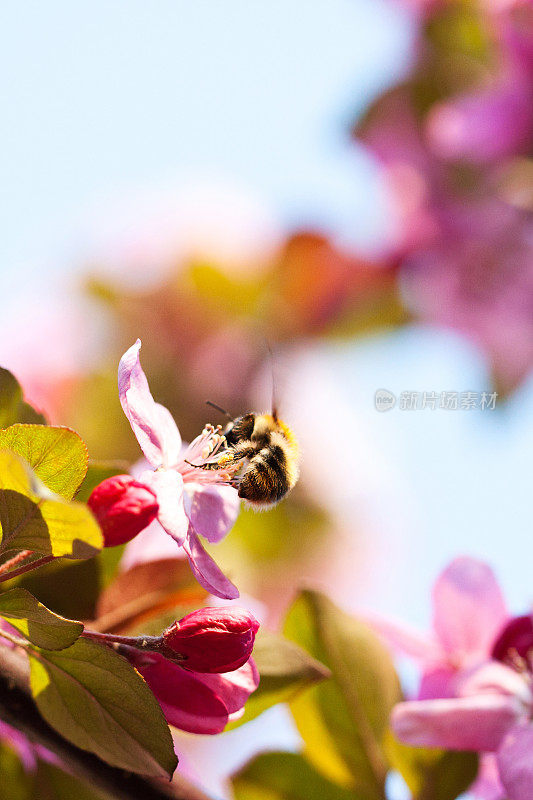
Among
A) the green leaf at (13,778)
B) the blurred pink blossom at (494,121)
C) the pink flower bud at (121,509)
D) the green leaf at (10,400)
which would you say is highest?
the blurred pink blossom at (494,121)

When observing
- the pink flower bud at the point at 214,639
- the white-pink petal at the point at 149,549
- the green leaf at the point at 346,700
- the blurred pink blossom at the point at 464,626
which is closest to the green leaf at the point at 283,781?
the green leaf at the point at 346,700

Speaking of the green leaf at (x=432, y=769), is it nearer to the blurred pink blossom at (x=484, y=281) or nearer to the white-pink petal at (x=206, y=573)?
the white-pink petal at (x=206, y=573)

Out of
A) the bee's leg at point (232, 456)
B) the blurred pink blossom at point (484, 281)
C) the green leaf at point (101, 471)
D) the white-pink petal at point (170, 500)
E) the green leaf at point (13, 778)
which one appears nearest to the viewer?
the white-pink petal at point (170, 500)

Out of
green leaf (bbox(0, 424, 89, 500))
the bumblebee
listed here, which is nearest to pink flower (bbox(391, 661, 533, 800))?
the bumblebee

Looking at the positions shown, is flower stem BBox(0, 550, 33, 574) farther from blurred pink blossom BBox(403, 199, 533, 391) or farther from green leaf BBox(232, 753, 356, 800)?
blurred pink blossom BBox(403, 199, 533, 391)

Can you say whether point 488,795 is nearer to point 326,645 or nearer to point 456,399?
point 326,645
